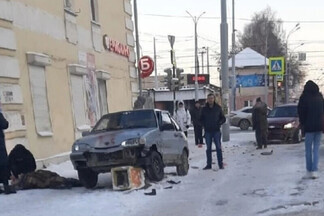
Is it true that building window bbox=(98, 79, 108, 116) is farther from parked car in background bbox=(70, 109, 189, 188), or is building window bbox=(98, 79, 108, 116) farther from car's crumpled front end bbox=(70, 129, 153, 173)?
car's crumpled front end bbox=(70, 129, 153, 173)

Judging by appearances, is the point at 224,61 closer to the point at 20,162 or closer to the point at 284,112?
the point at 284,112

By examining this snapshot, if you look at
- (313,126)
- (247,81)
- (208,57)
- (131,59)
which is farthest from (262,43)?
(313,126)

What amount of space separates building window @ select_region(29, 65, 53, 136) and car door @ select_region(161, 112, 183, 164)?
3.63m

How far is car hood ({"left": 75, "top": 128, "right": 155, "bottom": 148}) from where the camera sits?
10.4 meters

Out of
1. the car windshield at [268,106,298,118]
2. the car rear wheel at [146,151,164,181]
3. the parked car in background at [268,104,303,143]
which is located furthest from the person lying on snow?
the car windshield at [268,106,298,118]

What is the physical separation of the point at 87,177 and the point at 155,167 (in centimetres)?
135

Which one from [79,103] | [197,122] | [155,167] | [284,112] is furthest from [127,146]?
[284,112]

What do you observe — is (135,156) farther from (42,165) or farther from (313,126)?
(42,165)

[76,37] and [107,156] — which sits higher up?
[76,37]

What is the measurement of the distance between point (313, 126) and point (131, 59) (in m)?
13.9

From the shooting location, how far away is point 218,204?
28.4ft

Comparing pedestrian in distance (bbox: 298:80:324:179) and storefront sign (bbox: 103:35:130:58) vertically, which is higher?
storefront sign (bbox: 103:35:130:58)

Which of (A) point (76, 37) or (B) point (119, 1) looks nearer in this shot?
(A) point (76, 37)

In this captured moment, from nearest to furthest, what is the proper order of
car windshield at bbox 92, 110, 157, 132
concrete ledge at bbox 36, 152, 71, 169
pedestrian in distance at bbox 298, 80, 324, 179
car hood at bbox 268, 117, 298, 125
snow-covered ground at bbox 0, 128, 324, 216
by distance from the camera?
snow-covered ground at bbox 0, 128, 324, 216
pedestrian in distance at bbox 298, 80, 324, 179
car windshield at bbox 92, 110, 157, 132
concrete ledge at bbox 36, 152, 71, 169
car hood at bbox 268, 117, 298, 125
